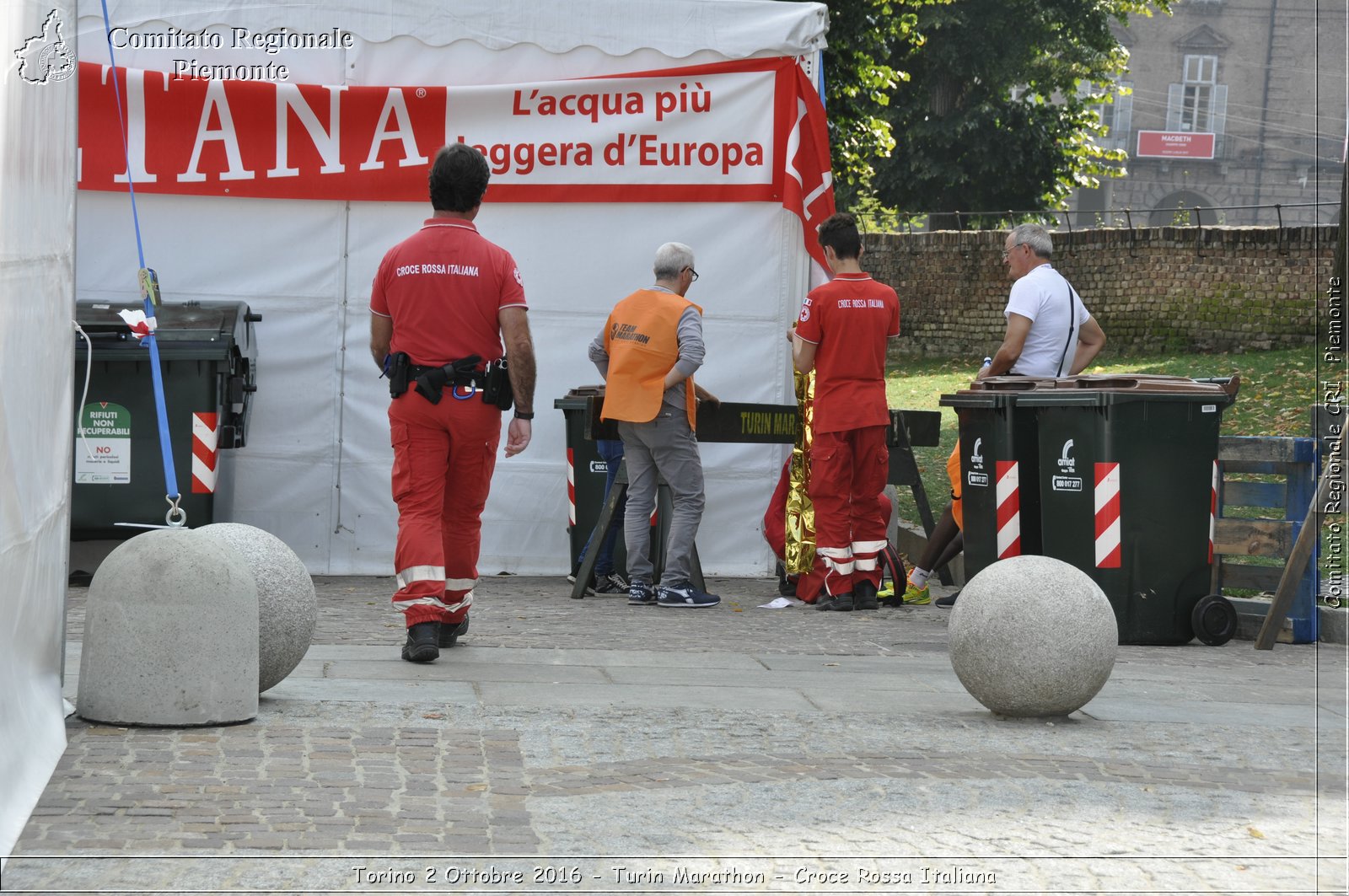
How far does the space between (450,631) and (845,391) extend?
304 centimetres

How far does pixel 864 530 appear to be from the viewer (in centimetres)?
970

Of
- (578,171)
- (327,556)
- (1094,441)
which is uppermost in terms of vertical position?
(578,171)

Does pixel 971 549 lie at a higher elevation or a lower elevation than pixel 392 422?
lower

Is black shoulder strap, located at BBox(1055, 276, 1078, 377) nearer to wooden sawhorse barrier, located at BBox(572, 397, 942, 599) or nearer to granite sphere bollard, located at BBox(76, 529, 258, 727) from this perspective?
wooden sawhorse barrier, located at BBox(572, 397, 942, 599)

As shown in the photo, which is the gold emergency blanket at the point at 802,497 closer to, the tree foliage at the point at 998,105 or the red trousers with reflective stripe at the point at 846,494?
the red trousers with reflective stripe at the point at 846,494

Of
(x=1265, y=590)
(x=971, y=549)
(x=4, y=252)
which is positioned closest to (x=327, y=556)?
(x=971, y=549)

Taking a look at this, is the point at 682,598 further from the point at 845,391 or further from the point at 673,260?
the point at 673,260

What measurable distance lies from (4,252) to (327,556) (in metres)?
7.01

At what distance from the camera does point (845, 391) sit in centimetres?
950

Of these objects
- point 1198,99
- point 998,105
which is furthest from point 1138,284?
point 1198,99

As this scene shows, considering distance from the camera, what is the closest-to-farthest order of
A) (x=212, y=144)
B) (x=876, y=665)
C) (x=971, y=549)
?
(x=876, y=665) → (x=971, y=549) → (x=212, y=144)

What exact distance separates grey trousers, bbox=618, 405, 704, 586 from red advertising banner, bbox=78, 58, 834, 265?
192 cm

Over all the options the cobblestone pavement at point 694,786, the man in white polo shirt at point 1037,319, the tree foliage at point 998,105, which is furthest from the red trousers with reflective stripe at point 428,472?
the tree foliage at point 998,105

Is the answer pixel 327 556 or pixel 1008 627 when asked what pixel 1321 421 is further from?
pixel 327 556
